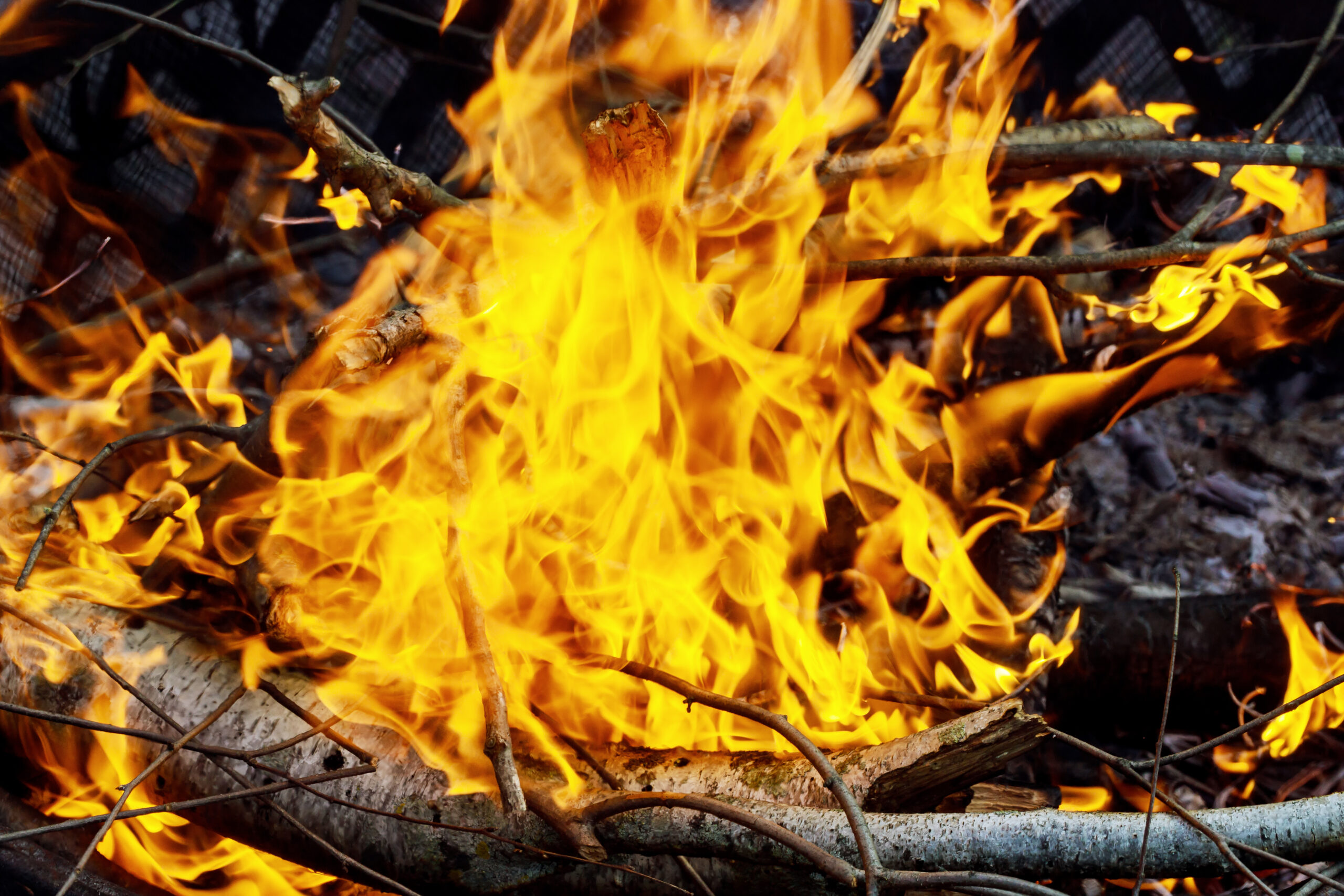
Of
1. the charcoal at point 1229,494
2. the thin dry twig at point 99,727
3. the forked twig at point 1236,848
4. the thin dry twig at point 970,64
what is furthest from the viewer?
the charcoal at point 1229,494

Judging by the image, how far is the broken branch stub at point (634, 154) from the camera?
6.39ft

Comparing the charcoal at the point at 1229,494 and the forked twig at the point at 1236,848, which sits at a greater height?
the forked twig at the point at 1236,848

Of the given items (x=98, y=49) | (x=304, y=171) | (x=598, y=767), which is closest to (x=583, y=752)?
(x=598, y=767)

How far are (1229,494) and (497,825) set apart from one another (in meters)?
3.45

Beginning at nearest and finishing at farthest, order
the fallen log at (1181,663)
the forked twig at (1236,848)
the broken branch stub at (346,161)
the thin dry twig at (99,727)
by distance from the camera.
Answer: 1. the forked twig at (1236,848)
2. the thin dry twig at (99,727)
3. the broken branch stub at (346,161)
4. the fallen log at (1181,663)

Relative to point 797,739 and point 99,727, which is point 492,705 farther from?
point 99,727

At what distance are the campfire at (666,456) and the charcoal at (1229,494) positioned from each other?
0.06 feet

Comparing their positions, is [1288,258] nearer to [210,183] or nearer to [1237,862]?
[1237,862]

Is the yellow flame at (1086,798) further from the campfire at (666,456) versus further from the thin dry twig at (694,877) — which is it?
the thin dry twig at (694,877)

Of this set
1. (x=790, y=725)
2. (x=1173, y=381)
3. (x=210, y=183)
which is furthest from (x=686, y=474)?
(x=210, y=183)

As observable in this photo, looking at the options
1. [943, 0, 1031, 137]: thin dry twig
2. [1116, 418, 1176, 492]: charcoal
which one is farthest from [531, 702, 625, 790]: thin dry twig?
[1116, 418, 1176, 492]: charcoal

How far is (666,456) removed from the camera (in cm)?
247

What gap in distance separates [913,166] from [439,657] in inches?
80.8

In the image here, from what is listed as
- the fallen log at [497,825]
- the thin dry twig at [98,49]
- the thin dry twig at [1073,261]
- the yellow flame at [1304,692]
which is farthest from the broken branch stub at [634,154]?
the thin dry twig at [98,49]
